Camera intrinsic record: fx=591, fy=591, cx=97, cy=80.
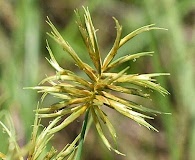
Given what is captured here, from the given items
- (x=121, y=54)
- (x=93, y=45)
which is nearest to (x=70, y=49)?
(x=93, y=45)

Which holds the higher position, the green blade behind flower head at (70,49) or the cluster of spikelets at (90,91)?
the green blade behind flower head at (70,49)

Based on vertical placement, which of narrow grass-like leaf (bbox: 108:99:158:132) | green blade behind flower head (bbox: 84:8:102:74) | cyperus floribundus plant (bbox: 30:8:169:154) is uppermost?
green blade behind flower head (bbox: 84:8:102:74)

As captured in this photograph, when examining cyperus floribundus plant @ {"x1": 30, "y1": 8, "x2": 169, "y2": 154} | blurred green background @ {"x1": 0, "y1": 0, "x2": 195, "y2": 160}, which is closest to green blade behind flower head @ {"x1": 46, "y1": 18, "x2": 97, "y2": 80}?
cyperus floribundus plant @ {"x1": 30, "y1": 8, "x2": 169, "y2": 154}

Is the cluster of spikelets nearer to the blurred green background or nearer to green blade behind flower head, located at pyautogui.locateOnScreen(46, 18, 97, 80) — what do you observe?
green blade behind flower head, located at pyautogui.locateOnScreen(46, 18, 97, 80)

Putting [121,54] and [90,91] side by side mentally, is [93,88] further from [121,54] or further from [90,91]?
[121,54]

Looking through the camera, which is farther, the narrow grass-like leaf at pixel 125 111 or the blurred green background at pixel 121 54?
the blurred green background at pixel 121 54

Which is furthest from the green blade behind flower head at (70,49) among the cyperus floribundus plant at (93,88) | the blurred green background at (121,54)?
the blurred green background at (121,54)

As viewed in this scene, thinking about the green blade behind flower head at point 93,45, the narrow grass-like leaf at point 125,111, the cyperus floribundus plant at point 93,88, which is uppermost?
the green blade behind flower head at point 93,45

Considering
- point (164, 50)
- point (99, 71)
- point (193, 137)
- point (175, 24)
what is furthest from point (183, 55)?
point (99, 71)

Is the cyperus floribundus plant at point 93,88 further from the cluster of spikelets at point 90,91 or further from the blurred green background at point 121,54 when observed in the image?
the blurred green background at point 121,54
